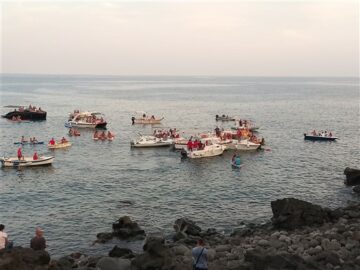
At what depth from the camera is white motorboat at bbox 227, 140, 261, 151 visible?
6475 cm

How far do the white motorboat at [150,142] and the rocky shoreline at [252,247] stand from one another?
110 feet

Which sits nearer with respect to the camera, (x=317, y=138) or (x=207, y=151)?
(x=207, y=151)

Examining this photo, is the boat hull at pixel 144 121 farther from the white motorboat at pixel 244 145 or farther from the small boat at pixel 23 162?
the small boat at pixel 23 162

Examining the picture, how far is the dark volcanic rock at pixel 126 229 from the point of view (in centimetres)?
3073

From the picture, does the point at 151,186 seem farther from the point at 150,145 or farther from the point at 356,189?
the point at 150,145

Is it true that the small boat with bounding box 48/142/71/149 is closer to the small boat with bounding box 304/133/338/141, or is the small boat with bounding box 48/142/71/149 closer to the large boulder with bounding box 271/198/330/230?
the small boat with bounding box 304/133/338/141

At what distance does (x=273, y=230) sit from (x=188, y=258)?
9.15 metres

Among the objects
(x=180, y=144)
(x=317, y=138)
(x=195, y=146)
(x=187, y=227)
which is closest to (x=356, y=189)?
(x=187, y=227)

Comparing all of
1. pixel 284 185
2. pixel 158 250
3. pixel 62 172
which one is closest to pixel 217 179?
pixel 284 185

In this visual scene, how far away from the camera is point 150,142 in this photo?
219 ft

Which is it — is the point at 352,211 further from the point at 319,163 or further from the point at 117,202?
the point at 319,163

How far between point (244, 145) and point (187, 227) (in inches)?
1378

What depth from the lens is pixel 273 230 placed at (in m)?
31.0

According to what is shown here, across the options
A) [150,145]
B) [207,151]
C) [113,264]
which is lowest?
[150,145]
